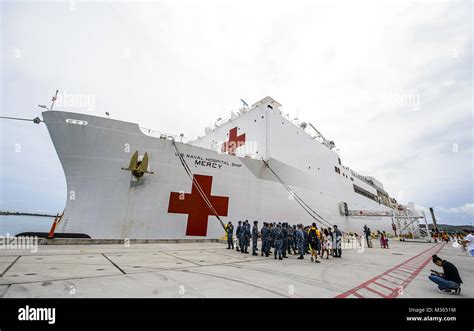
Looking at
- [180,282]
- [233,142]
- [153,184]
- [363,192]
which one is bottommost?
[180,282]

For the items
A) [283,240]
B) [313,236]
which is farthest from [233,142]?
[313,236]

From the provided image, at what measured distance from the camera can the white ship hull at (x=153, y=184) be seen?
257 inches

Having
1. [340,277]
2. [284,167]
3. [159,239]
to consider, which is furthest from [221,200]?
[340,277]

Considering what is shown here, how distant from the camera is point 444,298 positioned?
272 cm

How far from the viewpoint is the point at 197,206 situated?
805 centimetres

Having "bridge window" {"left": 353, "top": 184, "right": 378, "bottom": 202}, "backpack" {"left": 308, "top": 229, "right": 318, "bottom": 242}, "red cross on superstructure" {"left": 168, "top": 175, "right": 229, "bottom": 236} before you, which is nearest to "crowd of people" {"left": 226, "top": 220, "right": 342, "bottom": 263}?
"backpack" {"left": 308, "top": 229, "right": 318, "bottom": 242}

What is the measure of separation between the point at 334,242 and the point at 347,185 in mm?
12493

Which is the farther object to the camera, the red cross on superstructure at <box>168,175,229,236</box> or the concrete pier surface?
the red cross on superstructure at <box>168,175,229,236</box>

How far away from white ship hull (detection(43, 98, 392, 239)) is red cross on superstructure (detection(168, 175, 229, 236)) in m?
0.04

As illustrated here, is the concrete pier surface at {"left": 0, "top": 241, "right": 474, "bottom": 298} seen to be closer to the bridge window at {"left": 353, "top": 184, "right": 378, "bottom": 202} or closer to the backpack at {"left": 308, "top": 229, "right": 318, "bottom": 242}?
the backpack at {"left": 308, "top": 229, "right": 318, "bottom": 242}

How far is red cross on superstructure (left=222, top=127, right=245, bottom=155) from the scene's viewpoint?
38.3 ft

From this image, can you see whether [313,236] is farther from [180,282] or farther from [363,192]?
[363,192]

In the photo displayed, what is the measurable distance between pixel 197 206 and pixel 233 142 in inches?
199

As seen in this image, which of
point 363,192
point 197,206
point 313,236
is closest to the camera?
point 313,236
